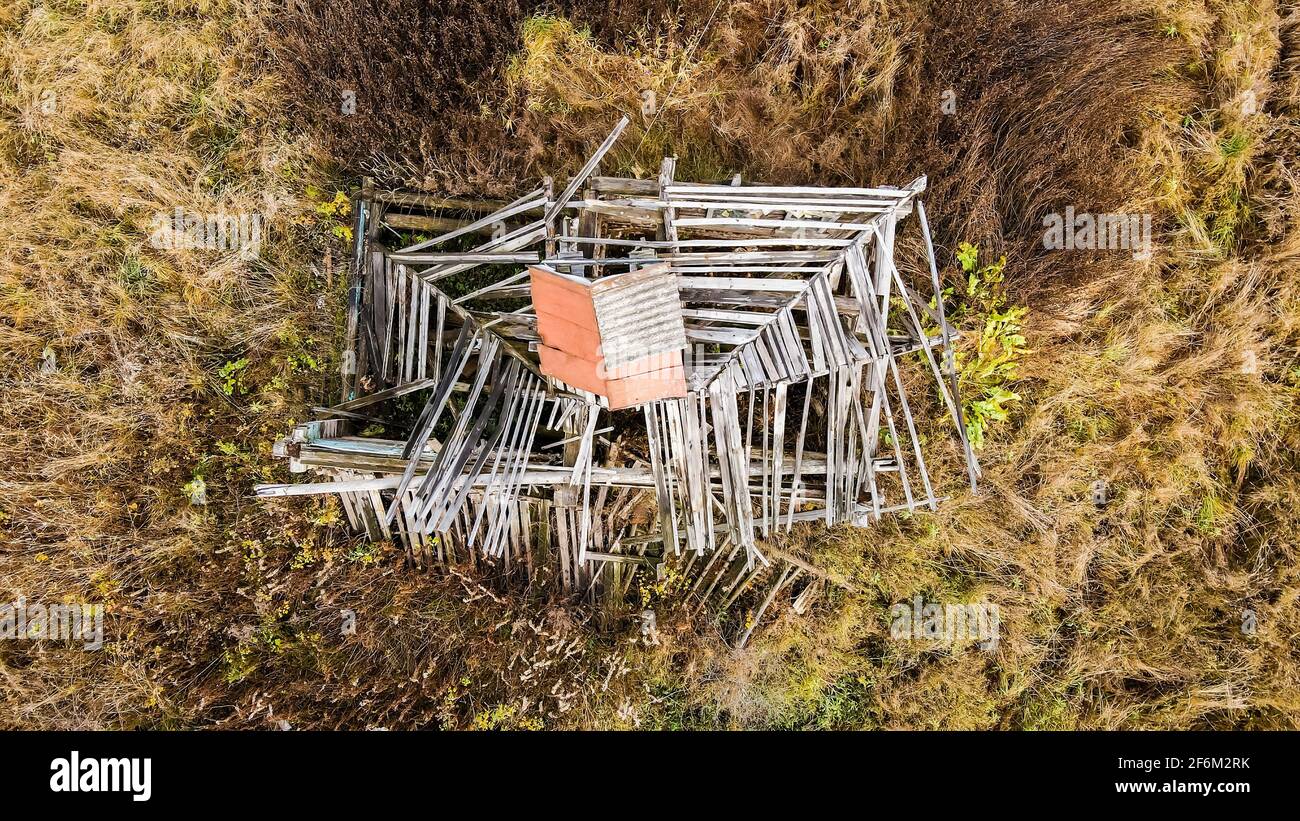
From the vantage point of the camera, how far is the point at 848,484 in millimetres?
5090

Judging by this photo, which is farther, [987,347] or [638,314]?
[987,347]

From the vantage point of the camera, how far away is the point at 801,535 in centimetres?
590

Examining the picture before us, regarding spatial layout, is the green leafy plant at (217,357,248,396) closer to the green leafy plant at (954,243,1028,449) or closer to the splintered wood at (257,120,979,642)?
the splintered wood at (257,120,979,642)

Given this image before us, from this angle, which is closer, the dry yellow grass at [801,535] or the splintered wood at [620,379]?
the splintered wood at [620,379]

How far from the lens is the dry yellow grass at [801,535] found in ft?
18.6

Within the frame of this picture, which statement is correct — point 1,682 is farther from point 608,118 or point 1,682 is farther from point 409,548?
point 608,118

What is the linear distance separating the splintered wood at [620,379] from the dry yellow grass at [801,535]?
76 centimetres

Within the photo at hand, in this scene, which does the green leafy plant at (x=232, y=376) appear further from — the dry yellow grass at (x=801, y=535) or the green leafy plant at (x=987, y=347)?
the green leafy plant at (x=987, y=347)

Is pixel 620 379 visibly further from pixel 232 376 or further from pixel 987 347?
pixel 232 376

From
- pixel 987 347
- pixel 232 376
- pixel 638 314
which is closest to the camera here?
pixel 638 314

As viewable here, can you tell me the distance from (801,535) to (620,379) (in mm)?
2663

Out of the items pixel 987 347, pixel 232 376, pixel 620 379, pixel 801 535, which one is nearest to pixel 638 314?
pixel 620 379

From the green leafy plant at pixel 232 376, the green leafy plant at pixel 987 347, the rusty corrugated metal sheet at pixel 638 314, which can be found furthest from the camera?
the green leafy plant at pixel 232 376

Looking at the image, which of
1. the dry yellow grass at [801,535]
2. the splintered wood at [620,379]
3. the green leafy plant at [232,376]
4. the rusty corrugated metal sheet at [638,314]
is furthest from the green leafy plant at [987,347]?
the green leafy plant at [232,376]
